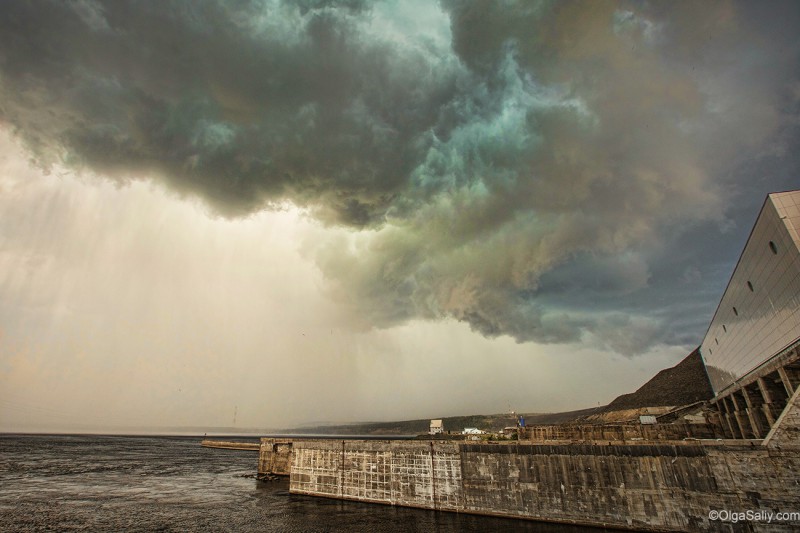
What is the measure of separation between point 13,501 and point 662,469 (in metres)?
62.2

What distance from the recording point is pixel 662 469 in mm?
27234

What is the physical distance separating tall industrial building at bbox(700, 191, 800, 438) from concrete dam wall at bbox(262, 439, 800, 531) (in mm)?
7560

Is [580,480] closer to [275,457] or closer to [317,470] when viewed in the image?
[317,470]

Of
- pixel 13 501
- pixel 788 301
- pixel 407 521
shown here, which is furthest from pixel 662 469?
pixel 13 501

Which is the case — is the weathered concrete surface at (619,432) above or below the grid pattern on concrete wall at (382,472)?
above

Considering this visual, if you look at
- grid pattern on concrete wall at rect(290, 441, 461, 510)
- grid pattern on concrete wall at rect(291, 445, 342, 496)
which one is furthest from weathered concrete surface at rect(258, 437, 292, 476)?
grid pattern on concrete wall at rect(290, 441, 461, 510)

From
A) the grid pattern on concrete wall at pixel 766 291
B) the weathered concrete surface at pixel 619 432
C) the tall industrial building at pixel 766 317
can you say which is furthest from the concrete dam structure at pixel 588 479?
the grid pattern on concrete wall at pixel 766 291

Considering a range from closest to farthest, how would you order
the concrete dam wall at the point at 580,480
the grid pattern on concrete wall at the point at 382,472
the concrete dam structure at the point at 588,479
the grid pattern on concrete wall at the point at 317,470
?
1. the concrete dam structure at the point at 588,479
2. the concrete dam wall at the point at 580,480
3. the grid pattern on concrete wall at the point at 382,472
4. the grid pattern on concrete wall at the point at 317,470

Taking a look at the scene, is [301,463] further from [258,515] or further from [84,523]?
[84,523]

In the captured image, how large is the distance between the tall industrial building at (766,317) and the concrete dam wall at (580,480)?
7.56 metres

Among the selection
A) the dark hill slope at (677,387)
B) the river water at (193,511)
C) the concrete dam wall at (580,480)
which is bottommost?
the river water at (193,511)

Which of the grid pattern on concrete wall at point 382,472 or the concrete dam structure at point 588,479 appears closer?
the concrete dam structure at point 588,479

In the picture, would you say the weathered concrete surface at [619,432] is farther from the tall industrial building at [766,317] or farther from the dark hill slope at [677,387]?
the dark hill slope at [677,387]

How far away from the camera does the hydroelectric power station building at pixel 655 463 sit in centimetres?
2420
